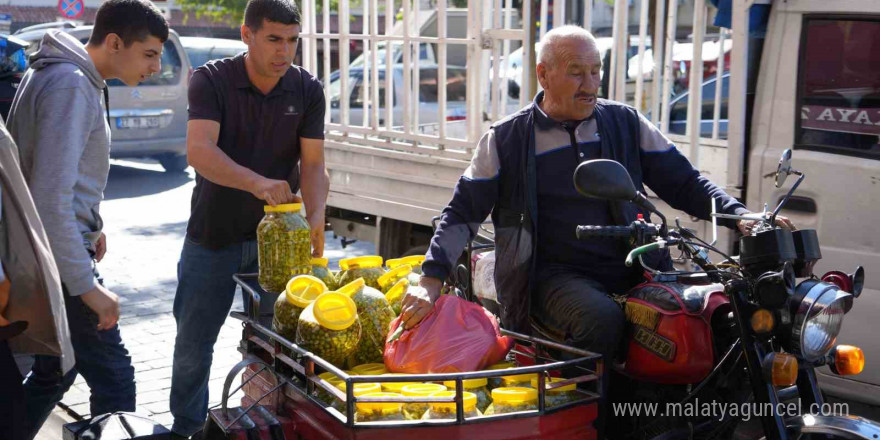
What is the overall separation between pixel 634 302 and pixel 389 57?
3.52 m

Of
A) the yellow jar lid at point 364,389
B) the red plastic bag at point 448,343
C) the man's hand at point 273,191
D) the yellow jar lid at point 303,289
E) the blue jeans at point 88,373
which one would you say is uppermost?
the man's hand at point 273,191

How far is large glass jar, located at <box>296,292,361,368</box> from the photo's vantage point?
9.92 ft

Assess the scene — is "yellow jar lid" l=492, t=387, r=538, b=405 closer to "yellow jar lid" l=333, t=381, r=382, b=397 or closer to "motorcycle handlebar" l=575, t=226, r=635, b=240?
"yellow jar lid" l=333, t=381, r=382, b=397

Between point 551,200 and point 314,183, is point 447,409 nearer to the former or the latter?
point 551,200

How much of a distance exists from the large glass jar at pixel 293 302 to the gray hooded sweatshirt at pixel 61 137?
608mm

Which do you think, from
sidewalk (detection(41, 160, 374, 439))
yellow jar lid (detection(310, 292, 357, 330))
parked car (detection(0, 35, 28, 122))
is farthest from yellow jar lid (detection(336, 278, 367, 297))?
parked car (detection(0, 35, 28, 122))

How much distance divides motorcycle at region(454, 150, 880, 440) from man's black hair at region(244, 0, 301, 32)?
164cm

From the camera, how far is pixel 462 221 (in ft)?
10.7

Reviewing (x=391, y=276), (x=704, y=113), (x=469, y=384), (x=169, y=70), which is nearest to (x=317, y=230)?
(x=391, y=276)

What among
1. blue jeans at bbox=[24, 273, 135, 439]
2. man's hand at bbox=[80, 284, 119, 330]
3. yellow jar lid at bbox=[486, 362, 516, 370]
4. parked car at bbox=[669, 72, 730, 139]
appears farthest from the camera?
parked car at bbox=[669, 72, 730, 139]

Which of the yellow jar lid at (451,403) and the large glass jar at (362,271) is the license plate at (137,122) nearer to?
the large glass jar at (362,271)

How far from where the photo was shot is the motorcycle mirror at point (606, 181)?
2.62 metres

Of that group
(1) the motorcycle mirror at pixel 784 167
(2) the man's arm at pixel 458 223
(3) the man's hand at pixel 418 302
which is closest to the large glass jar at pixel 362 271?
(2) the man's arm at pixel 458 223

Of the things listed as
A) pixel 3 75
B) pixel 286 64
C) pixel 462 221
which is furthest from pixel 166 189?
pixel 462 221
